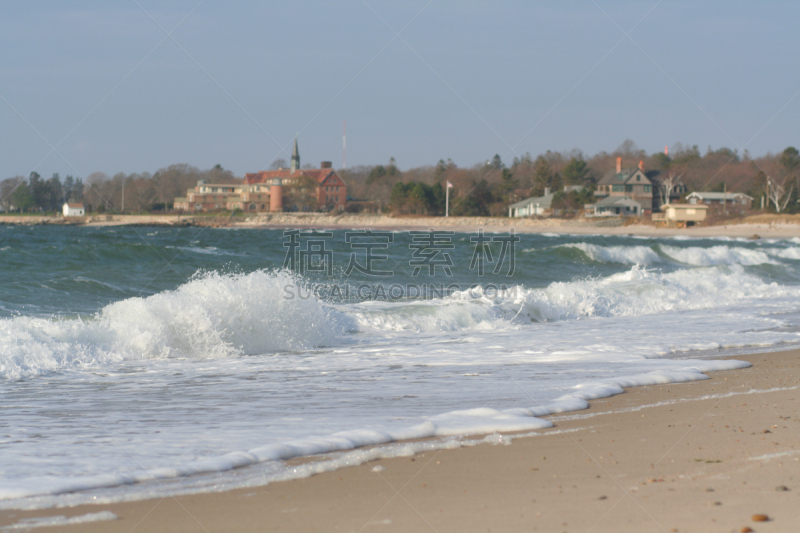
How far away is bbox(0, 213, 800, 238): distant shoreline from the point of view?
226 ft

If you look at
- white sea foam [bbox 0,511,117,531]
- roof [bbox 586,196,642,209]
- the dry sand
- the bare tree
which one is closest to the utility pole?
the bare tree

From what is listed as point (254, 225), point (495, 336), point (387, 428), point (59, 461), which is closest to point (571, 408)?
point (387, 428)

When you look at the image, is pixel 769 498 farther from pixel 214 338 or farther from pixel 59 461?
pixel 214 338

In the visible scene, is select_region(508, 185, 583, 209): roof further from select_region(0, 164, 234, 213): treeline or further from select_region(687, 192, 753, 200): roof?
select_region(0, 164, 234, 213): treeline

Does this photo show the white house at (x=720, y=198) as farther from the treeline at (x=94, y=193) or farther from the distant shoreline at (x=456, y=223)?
the treeline at (x=94, y=193)

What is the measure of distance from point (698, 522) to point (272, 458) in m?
2.62

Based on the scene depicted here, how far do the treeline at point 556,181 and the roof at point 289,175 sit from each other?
288 inches

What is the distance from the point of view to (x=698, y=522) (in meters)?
3.26

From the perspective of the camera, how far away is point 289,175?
113688 mm

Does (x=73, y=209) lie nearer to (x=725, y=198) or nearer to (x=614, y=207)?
(x=614, y=207)

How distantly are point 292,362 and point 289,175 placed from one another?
10714 centimetres

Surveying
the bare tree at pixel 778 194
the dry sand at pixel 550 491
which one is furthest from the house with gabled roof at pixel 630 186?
the dry sand at pixel 550 491

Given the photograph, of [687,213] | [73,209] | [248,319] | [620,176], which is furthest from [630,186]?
[248,319]

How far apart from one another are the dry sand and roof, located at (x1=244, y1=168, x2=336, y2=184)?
342 ft
